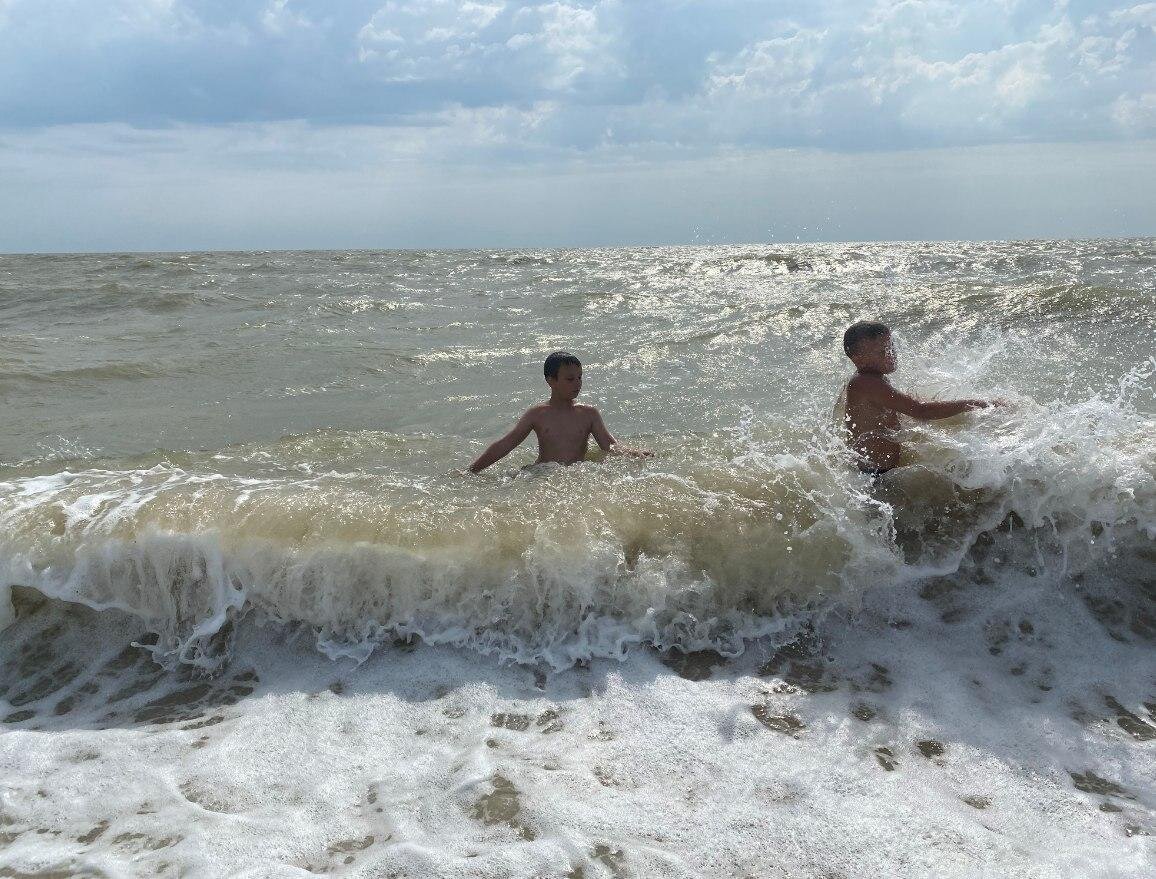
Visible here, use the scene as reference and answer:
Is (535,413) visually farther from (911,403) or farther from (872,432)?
(911,403)

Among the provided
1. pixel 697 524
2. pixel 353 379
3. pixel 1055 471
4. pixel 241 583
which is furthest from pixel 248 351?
pixel 1055 471

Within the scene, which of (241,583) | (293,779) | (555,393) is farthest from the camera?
(555,393)

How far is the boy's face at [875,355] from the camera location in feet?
17.7

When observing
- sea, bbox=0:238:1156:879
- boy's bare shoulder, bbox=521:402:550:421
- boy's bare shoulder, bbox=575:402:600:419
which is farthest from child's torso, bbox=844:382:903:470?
boy's bare shoulder, bbox=521:402:550:421

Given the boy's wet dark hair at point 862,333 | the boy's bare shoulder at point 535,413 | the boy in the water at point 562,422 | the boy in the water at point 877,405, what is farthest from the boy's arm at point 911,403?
the boy's bare shoulder at point 535,413

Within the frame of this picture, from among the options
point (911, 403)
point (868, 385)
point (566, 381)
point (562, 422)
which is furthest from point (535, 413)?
point (911, 403)

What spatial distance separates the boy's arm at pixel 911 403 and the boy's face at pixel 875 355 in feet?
0.33

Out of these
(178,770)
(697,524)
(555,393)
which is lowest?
(178,770)

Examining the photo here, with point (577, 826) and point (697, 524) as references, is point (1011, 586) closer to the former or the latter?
point (697, 524)

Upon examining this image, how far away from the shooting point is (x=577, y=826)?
111 inches

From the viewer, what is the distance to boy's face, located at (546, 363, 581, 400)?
19.9ft

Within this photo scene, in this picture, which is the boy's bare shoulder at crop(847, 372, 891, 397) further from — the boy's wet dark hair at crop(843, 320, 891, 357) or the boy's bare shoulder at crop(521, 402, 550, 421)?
the boy's bare shoulder at crop(521, 402, 550, 421)

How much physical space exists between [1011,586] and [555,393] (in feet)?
10.2

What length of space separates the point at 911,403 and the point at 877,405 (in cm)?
19
